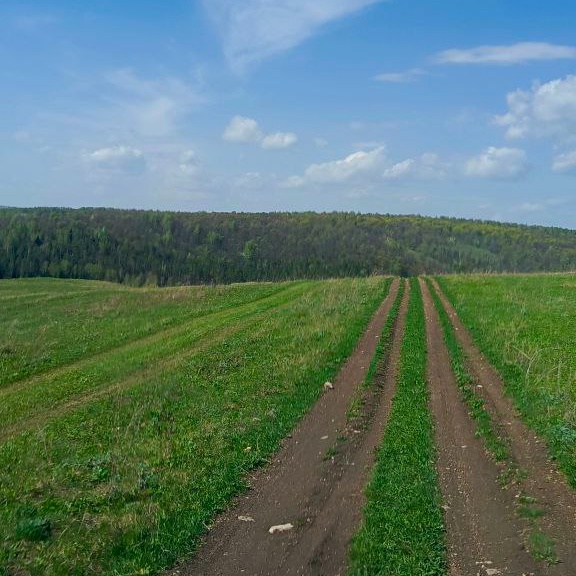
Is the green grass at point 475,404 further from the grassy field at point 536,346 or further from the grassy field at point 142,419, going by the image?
the grassy field at point 142,419

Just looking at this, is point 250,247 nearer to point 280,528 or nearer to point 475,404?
point 475,404

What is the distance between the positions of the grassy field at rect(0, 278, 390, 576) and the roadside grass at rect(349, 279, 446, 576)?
2.14 meters

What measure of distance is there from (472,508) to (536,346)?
11.0 m

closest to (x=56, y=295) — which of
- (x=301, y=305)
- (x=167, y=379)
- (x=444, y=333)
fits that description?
(x=301, y=305)

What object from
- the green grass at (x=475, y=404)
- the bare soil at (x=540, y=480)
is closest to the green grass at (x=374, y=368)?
the green grass at (x=475, y=404)

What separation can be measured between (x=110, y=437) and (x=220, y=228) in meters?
149

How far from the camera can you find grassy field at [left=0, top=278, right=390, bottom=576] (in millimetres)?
6980

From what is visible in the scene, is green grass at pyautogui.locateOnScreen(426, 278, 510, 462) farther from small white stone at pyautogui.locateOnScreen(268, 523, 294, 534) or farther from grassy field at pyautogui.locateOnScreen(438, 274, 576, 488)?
small white stone at pyautogui.locateOnScreen(268, 523, 294, 534)

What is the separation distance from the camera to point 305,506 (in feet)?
25.5

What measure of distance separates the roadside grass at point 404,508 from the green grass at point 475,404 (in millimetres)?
989

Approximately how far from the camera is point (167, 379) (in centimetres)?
1642

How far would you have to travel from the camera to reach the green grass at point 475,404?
31.0ft

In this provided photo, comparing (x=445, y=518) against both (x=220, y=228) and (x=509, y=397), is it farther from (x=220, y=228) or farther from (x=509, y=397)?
(x=220, y=228)

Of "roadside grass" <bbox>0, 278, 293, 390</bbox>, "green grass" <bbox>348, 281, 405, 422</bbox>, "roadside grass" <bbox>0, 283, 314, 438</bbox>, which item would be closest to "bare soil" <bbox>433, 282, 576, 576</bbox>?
"green grass" <bbox>348, 281, 405, 422</bbox>
